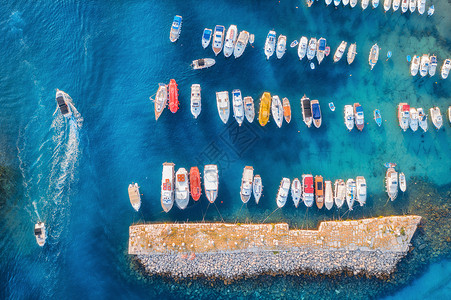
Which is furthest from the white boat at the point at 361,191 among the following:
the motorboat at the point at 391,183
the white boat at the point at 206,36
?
the white boat at the point at 206,36

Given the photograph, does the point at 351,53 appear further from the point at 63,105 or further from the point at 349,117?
the point at 63,105

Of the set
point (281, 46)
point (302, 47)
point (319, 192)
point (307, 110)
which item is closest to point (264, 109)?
point (307, 110)

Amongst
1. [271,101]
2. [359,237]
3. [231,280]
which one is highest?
[271,101]

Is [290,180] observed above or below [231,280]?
above

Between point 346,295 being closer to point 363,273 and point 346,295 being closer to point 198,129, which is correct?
point 363,273

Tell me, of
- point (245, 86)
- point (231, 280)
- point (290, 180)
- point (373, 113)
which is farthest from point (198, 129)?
point (373, 113)

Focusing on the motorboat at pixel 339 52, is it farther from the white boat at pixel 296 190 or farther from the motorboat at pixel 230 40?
the white boat at pixel 296 190
